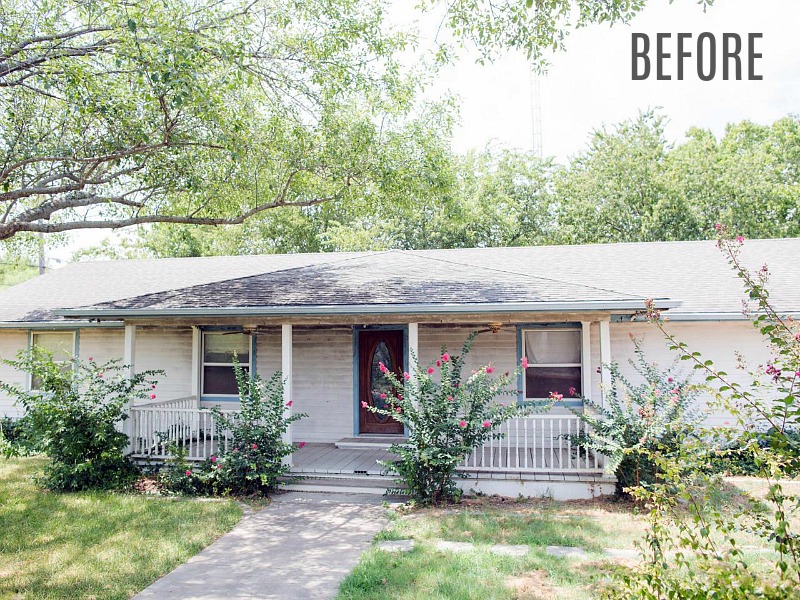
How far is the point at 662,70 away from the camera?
8180 mm

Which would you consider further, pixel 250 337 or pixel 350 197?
pixel 350 197

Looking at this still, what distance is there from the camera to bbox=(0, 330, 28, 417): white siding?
13125 mm

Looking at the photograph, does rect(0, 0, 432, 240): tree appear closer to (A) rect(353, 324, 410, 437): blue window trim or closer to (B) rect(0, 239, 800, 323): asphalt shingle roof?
(B) rect(0, 239, 800, 323): asphalt shingle roof

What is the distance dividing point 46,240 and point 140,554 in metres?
14.7

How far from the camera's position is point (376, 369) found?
Result: 1112 cm

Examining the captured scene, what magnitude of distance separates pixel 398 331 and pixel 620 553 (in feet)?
19.7

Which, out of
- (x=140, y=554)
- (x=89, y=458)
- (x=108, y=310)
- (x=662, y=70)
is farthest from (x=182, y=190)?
(x=662, y=70)

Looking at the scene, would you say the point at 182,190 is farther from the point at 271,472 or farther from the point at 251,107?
the point at 271,472

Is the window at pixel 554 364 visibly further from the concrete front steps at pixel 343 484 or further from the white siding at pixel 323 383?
the white siding at pixel 323 383

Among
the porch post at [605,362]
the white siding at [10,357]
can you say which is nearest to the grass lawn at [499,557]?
the porch post at [605,362]

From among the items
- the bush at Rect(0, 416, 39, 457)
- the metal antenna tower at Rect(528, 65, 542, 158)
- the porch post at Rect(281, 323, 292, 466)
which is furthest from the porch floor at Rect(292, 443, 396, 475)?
the metal antenna tower at Rect(528, 65, 542, 158)

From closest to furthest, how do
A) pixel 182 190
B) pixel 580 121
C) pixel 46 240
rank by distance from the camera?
pixel 182 190 < pixel 46 240 < pixel 580 121

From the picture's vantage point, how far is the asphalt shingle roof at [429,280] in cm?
907

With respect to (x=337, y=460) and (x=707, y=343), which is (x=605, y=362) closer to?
(x=707, y=343)
